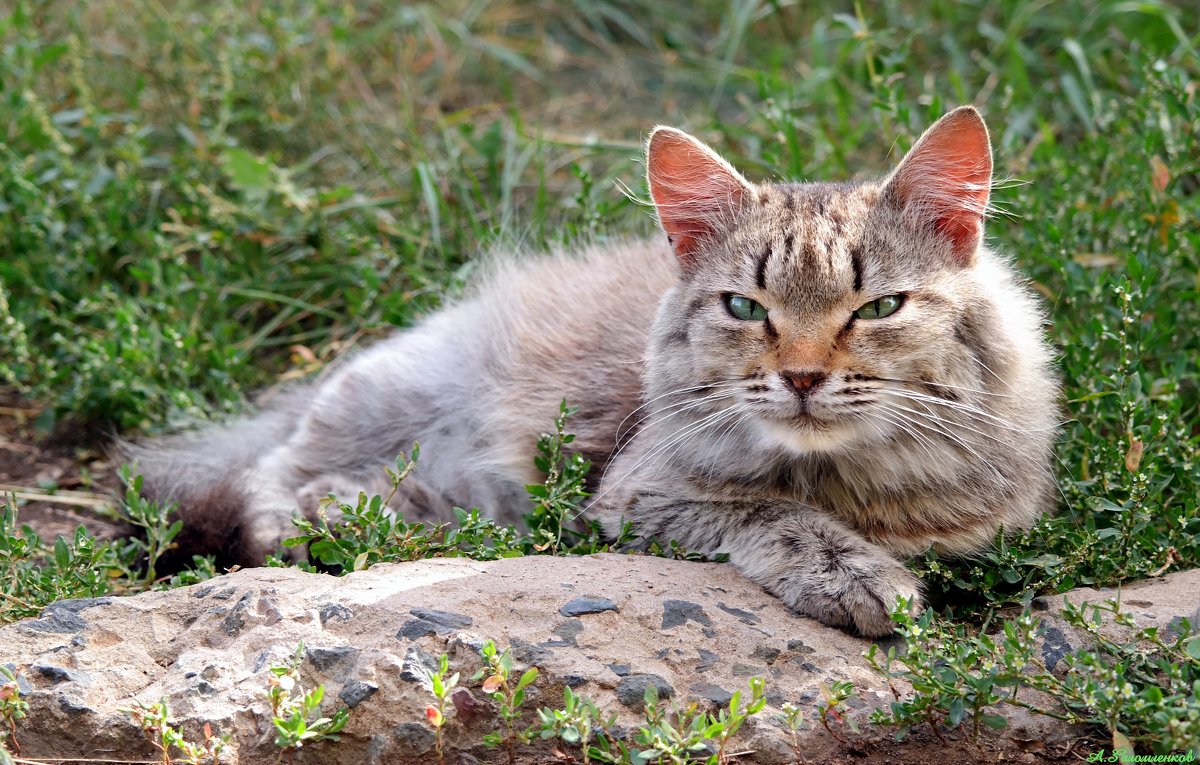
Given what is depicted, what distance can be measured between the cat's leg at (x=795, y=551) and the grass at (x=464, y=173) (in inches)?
10.8

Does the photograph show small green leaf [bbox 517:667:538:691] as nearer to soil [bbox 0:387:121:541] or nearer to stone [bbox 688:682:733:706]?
stone [bbox 688:682:733:706]

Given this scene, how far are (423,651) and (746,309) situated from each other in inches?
47.7

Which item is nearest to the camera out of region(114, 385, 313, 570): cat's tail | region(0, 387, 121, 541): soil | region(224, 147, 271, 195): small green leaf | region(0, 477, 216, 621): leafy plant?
region(0, 477, 216, 621): leafy plant

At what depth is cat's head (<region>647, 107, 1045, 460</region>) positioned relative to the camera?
2965 millimetres

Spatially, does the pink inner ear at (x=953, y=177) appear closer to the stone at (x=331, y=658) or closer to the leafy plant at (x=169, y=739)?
the stone at (x=331, y=658)

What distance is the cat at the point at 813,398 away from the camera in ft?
9.78

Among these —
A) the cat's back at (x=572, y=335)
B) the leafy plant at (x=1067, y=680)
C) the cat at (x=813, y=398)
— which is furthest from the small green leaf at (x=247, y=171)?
the leafy plant at (x=1067, y=680)

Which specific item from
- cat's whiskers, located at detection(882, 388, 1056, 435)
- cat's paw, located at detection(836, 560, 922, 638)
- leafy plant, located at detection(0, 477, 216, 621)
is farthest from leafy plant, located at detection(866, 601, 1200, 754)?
leafy plant, located at detection(0, 477, 216, 621)

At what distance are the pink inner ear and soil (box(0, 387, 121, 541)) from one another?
105 inches

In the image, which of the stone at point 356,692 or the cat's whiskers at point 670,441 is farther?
the cat's whiskers at point 670,441

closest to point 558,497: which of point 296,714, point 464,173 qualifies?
point 296,714

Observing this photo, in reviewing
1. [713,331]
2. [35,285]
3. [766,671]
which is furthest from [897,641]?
[35,285]

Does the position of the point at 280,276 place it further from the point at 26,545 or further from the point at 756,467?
the point at 756,467

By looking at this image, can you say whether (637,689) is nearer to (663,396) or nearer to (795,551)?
(795,551)
